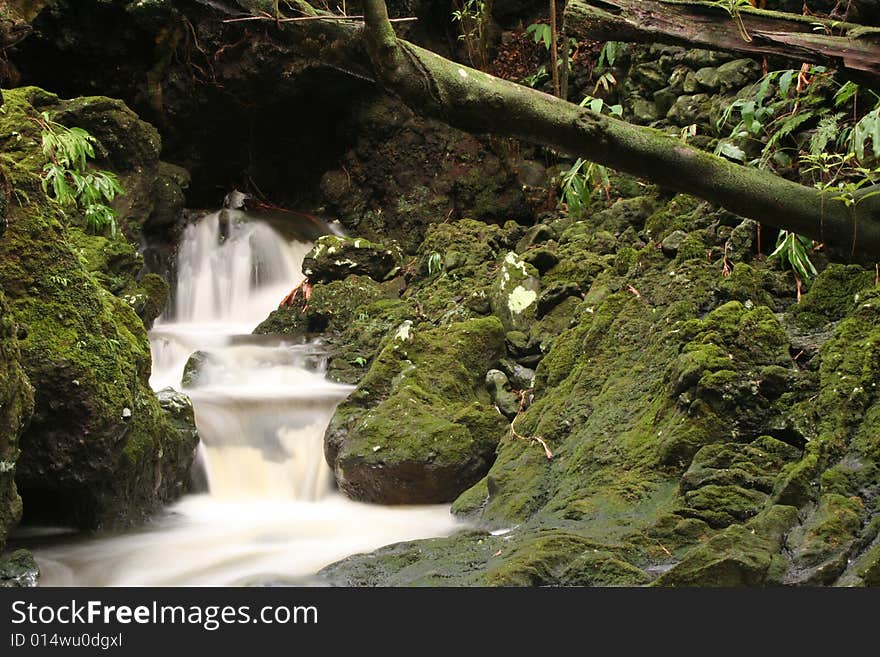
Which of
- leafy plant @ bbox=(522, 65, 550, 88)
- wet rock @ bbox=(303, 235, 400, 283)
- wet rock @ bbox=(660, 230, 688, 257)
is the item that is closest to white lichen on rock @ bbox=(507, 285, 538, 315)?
wet rock @ bbox=(660, 230, 688, 257)

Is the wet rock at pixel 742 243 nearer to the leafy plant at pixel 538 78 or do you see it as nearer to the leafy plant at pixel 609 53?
the leafy plant at pixel 609 53

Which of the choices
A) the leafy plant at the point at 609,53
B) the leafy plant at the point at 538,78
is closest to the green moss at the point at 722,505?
the leafy plant at the point at 609,53

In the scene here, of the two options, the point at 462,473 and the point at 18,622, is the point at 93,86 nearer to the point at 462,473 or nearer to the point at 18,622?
the point at 462,473

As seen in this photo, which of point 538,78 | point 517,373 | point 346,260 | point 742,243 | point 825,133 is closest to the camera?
point 825,133

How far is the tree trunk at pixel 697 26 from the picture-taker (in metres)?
3.30

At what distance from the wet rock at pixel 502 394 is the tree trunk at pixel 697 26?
349 cm

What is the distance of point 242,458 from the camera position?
6754 mm

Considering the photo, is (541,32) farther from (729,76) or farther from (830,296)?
(830,296)

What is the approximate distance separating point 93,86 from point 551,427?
8509mm

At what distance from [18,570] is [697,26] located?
3643mm

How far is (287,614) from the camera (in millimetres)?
2627

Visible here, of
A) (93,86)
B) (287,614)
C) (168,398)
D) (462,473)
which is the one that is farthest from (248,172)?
(287,614)

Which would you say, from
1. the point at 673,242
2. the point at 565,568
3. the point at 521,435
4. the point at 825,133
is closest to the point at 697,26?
the point at 825,133

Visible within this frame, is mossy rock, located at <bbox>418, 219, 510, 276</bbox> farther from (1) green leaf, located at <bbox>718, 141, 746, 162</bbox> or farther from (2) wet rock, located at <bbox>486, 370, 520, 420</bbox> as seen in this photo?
(1) green leaf, located at <bbox>718, 141, 746, 162</bbox>
